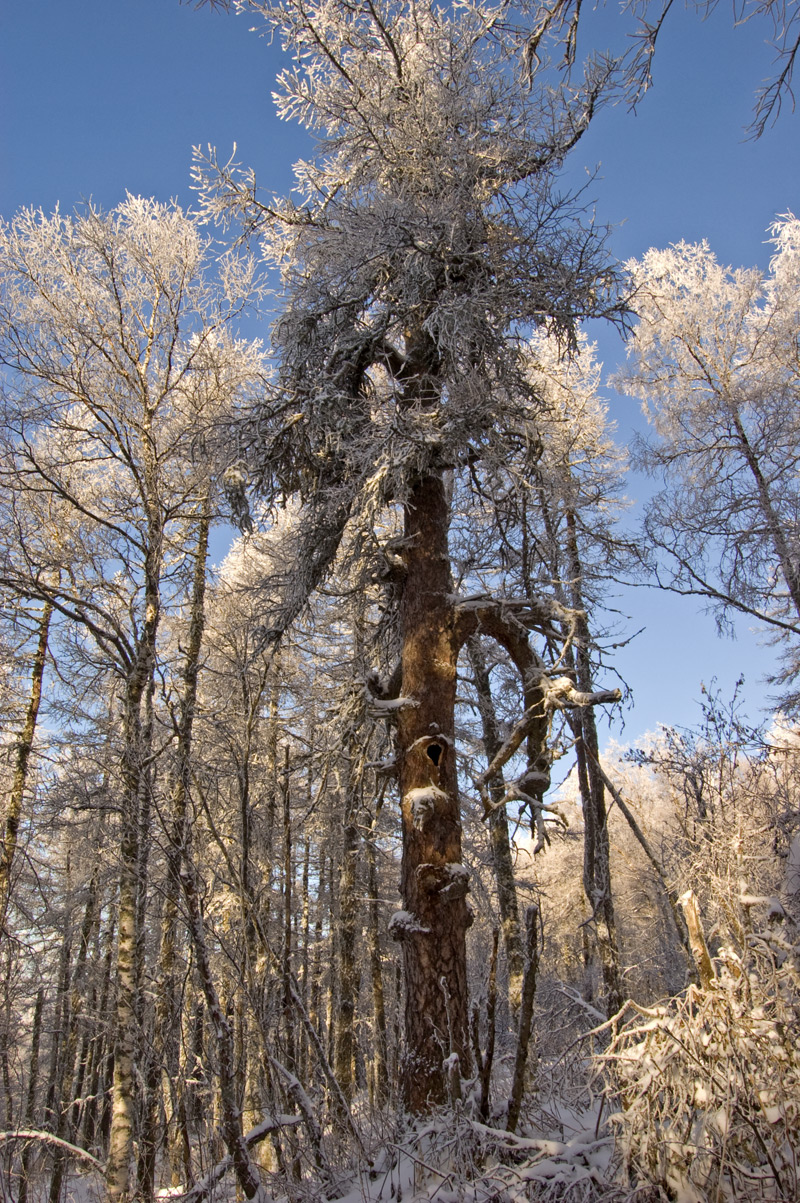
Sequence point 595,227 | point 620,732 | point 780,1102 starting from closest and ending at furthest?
point 780,1102 → point 595,227 → point 620,732

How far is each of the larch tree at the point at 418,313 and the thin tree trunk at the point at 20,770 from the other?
438 centimetres

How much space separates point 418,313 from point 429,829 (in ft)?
16.2

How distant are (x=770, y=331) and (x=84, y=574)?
1208cm

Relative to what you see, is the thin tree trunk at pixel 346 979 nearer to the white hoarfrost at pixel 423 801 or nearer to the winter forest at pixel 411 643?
the winter forest at pixel 411 643

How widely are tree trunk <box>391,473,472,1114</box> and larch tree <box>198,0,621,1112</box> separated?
0.02 m

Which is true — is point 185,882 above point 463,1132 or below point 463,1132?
above

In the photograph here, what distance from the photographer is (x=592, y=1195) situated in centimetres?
258

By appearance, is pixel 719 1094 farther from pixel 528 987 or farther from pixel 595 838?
pixel 595 838

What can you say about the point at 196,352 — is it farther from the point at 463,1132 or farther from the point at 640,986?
the point at 640,986

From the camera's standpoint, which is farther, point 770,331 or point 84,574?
point 770,331

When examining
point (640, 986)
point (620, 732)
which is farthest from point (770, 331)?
point (640, 986)

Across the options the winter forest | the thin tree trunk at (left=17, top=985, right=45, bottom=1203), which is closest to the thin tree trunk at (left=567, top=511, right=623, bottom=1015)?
the winter forest

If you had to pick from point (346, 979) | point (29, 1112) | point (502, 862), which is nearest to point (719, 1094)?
point (502, 862)

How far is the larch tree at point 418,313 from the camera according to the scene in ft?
18.1
